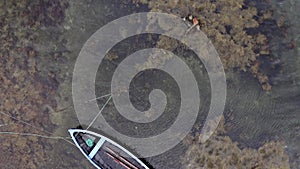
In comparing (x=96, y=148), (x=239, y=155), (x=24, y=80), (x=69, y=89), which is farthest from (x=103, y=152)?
(x=239, y=155)

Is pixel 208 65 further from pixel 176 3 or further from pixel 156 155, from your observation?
pixel 156 155

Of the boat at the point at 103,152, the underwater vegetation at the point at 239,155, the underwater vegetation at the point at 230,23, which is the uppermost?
the underwater vegetation at the point at 230,23

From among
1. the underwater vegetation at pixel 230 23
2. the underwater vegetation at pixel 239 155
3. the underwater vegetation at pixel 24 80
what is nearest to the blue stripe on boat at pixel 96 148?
the underwater vegetation at pixel 24 80

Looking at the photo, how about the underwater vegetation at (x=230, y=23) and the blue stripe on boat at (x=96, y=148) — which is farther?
the blue stripe on boat at (x=96, y=148)

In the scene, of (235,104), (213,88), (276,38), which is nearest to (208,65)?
(213,88)

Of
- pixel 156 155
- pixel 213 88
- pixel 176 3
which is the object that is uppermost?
pixel 176 3

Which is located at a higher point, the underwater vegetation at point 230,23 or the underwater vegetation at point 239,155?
the underwater vegetation at point 230,23

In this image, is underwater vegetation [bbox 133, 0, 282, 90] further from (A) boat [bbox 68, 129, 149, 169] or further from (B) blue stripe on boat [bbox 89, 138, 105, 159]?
(B) blue stripe on boat [bbox 89, 138, 105, 159]

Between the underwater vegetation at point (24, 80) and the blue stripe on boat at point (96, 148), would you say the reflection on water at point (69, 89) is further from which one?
the blue stripe on boat at point (96, 148)
